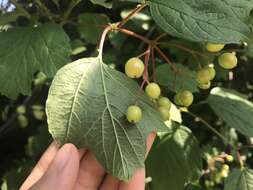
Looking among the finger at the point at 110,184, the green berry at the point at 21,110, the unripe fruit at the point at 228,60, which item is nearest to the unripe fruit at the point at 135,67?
the unripe fruit at the point at 228,60

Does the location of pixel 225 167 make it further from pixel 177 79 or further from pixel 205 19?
pixel 205 19

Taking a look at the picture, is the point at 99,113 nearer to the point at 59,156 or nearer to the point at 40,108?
the point at 59,156

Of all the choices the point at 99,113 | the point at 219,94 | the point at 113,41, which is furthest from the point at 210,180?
the point at 99,113

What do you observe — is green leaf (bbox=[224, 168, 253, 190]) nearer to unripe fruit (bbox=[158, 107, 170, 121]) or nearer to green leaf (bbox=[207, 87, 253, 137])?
green leaf (bbox=[207, 87, 253, 137])

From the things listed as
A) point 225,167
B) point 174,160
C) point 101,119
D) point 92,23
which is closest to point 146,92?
point 101,119

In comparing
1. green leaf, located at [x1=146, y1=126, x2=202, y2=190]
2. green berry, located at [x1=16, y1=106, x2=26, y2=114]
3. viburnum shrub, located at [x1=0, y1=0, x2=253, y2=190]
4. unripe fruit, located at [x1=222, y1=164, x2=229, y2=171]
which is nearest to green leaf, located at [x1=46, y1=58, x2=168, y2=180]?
viburnum shrub, located at [x1=0, y1=0, x2=253, y2=190]

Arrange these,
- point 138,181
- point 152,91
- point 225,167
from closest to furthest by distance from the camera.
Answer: point 152,91
point 138,181
point 225,167
